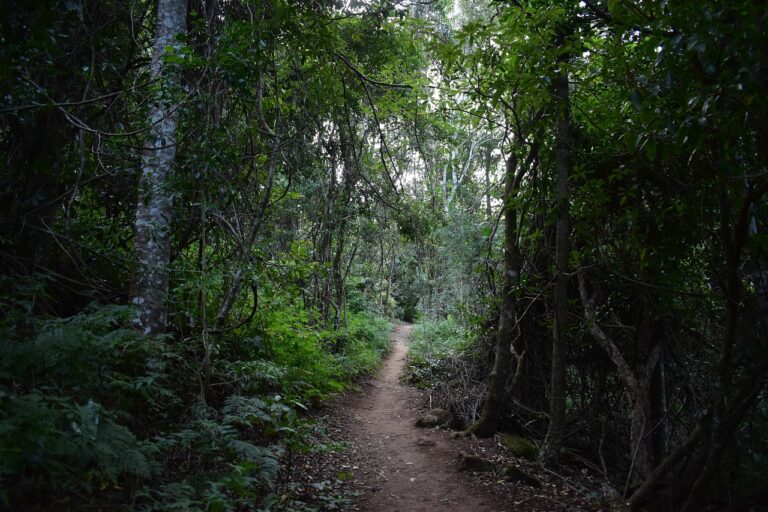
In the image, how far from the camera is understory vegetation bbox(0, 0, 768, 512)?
294cm

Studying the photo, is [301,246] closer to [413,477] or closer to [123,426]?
[413,477]

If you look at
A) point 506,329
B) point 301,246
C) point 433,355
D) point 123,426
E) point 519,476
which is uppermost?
point 301,246

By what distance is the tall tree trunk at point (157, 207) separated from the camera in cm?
492

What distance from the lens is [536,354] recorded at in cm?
Answer: 752

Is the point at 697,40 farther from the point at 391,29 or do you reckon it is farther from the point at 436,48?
the point at 391,29

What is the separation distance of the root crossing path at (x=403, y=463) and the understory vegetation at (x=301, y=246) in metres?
0.67

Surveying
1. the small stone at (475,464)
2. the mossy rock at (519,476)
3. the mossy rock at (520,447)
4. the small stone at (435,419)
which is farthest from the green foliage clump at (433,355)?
the mossy rock at (519,476)

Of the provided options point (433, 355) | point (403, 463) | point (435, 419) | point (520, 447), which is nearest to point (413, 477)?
point (403, 463)

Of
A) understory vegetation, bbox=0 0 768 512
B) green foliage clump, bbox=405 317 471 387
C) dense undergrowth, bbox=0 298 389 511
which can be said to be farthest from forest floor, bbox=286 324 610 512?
green foliage clump, bbox=405 317 471 387

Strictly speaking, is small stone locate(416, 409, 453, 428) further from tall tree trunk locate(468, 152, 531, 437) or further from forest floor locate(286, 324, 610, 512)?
tall tree trunk locate(468, 152, 531, 437)

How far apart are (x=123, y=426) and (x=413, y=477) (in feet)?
12.3

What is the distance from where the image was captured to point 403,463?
19.9 feet

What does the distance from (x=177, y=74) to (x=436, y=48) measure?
10.2ft

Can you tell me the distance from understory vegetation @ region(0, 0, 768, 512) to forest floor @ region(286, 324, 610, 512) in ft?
0.85
